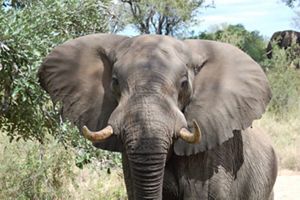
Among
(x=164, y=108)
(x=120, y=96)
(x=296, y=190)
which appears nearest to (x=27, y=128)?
(x=120, y=96)

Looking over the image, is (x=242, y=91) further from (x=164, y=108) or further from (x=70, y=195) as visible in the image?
(x=70, y=195)

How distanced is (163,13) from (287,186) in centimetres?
2003

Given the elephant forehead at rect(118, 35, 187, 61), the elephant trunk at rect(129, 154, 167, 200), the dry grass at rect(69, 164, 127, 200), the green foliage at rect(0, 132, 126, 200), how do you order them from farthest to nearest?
1. the dry grass at rect(69, 164, 127, 200)
2. the green foliage at rect(0, 132, 126, 200)
3. the elephant forehead at rect(118, 35, 187, 61)
4. the elephant trunk at rect(129, 154, 167, 200)

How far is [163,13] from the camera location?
93.6 feet

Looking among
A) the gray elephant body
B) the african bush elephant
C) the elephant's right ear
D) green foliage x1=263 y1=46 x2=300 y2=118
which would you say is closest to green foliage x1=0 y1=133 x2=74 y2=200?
the elephant's right ear

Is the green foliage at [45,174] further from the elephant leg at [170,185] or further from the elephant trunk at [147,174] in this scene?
the elephant trunk at [147,174]

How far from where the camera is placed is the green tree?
2833cm

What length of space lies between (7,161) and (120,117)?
298 cm

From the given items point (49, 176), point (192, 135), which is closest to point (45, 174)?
point (49, 176)

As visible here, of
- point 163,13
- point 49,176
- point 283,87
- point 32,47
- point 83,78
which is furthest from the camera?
point 163,13

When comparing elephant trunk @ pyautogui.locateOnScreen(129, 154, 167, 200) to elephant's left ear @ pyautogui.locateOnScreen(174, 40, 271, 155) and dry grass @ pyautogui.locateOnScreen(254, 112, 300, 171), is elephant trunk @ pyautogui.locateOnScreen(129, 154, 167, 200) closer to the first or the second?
elephant's left ear @ pyautogui.locateOnScreen(174, 40, 271, 155)

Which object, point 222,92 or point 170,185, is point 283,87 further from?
point 170,185

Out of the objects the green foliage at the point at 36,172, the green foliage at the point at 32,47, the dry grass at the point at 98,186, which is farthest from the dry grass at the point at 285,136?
the green foliage at the point at 32,47

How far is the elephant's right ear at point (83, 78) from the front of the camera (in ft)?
13.6
